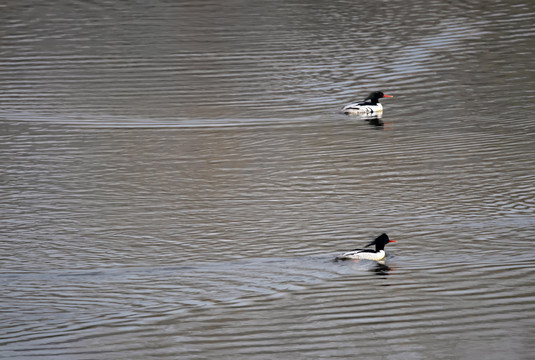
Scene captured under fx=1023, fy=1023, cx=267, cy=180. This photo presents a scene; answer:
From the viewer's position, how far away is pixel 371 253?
36.3 feet

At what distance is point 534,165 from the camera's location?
1534 cm

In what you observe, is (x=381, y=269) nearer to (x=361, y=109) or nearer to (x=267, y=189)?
(x=267, y=189)

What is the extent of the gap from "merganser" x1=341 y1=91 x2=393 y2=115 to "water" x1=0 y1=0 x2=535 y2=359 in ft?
0.68

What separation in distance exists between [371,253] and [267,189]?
12.3 ft

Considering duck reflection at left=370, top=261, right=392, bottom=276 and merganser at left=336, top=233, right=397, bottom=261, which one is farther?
merganser at left=336, top=233, right=397, bottom=261

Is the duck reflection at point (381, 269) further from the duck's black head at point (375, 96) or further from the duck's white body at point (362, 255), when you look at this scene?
the duck's black head at point (375, 96)

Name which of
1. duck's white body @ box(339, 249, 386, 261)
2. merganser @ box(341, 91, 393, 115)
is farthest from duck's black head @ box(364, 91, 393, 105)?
duck's white body @ box(339, 249, 386, 261)

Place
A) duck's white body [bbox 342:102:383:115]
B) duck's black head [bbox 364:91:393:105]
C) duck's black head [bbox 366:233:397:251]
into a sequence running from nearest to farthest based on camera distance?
duck's black head [bbox 366:233:397:251], duck's white body [bbox 342:102:383:115], duck's black head [bbox 364:91:393:105]

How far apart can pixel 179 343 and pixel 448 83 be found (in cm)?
1376

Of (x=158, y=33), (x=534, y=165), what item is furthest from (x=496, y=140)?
(x=158, y=33)

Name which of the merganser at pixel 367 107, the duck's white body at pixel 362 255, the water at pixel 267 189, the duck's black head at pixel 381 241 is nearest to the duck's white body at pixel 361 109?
the merganser at pixel 367 107

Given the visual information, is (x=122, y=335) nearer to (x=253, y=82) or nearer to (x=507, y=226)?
(x=507, y=226)

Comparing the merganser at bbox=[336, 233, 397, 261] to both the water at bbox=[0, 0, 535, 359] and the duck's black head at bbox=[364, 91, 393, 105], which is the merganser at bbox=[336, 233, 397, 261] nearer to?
the water at bbox=[0, 0, 535, 359]

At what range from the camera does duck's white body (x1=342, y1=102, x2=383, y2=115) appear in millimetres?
18969
